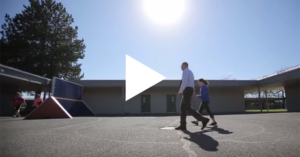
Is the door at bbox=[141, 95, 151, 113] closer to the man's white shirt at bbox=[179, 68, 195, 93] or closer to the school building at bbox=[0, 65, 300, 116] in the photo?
the school building at bbox=[0, 65, 300, 116]

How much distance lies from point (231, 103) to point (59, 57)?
77.0ft

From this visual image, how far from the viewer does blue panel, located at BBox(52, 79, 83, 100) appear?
12.2 m

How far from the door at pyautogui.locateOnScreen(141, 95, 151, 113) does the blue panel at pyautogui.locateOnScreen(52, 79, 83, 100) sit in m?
8.85

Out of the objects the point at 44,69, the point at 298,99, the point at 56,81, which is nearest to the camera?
the point at 56,81

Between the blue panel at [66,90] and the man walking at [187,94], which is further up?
the blue panel at [66,90]

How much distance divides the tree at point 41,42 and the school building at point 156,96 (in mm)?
3275

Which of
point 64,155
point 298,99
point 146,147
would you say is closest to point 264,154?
point 146,147

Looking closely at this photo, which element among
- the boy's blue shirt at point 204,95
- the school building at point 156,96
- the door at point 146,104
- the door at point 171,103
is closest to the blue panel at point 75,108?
the school building at point 156,96

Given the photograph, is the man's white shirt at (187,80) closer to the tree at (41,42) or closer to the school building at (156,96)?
the school building at (156,96)

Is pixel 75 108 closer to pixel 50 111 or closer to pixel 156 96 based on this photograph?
pixel 50 111

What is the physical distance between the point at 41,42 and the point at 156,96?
1604cm

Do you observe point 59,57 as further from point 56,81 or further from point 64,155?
point 64,155

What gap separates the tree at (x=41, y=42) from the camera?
2398cm

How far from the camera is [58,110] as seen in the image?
10422 millimetres
